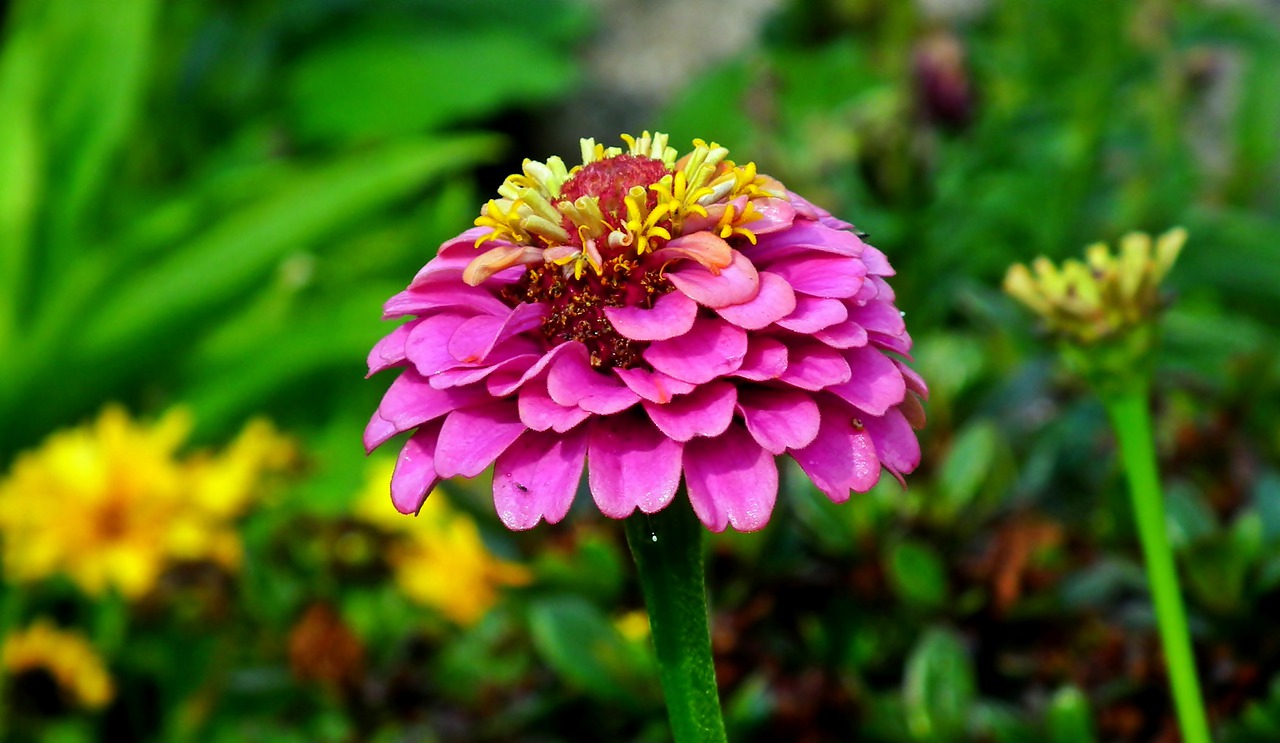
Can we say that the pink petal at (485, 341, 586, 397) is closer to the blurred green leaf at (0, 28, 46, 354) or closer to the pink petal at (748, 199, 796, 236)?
the pink petal at (748, 199, 796, 236)

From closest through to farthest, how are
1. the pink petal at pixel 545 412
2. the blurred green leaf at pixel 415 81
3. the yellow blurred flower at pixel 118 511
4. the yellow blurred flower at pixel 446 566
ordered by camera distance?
1. the pink petal at pixel 545 412
2. the yellow blurred flower at pixel 446 566
3. the yellow blurred flower at pixel 118 511
4. the blurred green leaf at pixel 415 81

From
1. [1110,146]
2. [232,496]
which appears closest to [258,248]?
[232,496]

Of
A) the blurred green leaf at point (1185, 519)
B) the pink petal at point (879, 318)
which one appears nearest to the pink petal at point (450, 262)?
the pink petal at point (879, 318)

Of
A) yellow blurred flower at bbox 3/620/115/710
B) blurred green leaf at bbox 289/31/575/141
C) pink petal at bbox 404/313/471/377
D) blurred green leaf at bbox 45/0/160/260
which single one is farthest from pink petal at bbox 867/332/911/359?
blurred green leaf at bbox 289/31/575/141

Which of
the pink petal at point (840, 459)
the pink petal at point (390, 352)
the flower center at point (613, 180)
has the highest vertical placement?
the flower center at point (613, 180)

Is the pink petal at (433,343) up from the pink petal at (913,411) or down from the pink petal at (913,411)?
up

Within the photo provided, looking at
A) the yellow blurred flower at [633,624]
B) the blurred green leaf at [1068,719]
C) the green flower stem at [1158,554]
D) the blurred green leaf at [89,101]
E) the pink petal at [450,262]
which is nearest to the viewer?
the pink petal at [450,262]

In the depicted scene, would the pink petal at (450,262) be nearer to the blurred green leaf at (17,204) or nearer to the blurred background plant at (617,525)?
the blurred background plant at (617,525)

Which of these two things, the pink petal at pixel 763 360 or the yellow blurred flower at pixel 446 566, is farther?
the yellow blurred flower at pixel 446 566
